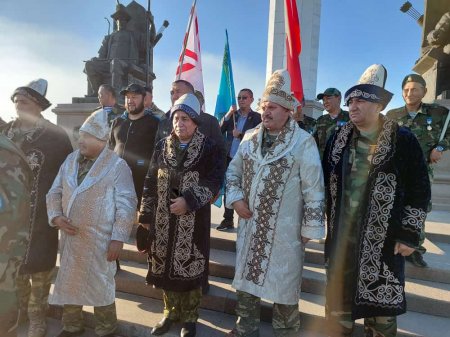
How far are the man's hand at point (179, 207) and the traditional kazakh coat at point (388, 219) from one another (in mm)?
1220

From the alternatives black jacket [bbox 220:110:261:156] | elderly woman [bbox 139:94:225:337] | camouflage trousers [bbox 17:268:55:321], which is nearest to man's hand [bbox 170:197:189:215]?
elderly woman [bbox 139:94:225:337]

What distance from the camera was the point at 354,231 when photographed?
2.30m

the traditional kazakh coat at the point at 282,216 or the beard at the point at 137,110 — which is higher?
the beard at the point at 137,110

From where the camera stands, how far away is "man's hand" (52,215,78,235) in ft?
8.31

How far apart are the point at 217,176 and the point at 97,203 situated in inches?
37.7

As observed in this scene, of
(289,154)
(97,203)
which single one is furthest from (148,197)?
(289,154)

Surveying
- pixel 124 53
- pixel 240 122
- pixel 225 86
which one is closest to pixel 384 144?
pixel 240 122

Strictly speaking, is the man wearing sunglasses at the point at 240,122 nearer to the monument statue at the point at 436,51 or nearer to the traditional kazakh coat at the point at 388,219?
the traditional kazakh coat at the point at 388,219

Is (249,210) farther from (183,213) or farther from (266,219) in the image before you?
(183,213)

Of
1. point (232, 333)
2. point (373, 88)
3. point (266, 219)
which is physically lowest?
point (232, 333)

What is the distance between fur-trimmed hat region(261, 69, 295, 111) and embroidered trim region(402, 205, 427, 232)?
1102 mm

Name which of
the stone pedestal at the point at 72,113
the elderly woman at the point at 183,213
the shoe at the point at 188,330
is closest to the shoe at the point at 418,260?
the elderly woman at the point at 183,213

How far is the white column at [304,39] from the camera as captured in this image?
985cm

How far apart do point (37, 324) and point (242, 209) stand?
6.72ft
